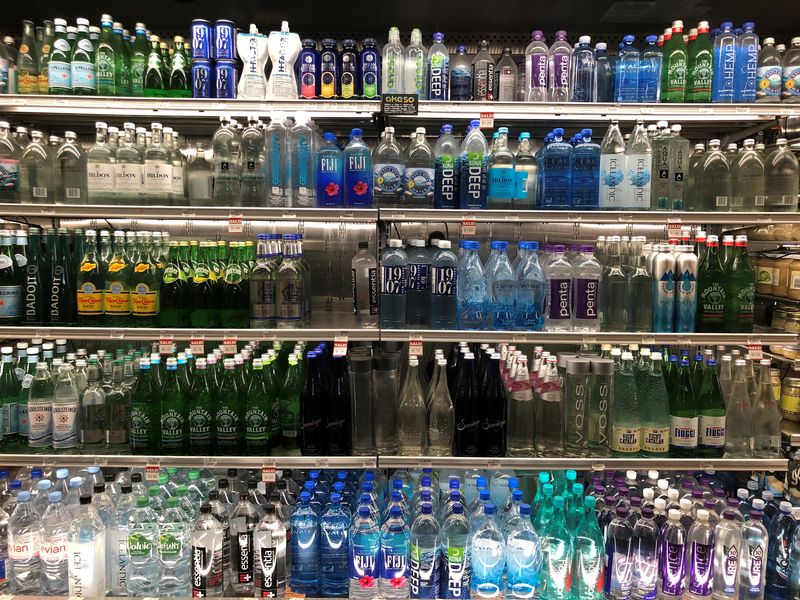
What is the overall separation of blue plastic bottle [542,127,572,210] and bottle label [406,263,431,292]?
0.69m

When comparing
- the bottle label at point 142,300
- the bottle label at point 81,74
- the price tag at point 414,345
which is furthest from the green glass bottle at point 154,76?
the price tag at point 414,345

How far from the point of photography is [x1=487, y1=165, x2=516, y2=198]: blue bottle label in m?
2.53

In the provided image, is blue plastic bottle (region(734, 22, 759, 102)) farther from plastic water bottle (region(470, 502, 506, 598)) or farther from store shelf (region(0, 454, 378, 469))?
store shelf (region(0, 454, 378, 469))

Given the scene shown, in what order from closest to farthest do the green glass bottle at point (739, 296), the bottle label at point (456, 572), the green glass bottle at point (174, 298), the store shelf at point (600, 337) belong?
1. the bottle label at point (456, 572)
2. the store shelf at point (600, 337)
3. the green glass bottle at point (739, 296)
4. the green glass bottle at point (174, 298)

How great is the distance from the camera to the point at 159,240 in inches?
106

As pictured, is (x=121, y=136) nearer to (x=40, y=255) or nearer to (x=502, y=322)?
(x=40, y=255)

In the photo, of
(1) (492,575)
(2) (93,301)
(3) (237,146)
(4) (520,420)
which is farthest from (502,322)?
(2) (93,301)

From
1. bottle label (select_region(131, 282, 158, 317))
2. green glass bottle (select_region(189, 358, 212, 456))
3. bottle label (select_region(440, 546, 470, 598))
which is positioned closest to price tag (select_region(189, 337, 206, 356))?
green glass bottle (select_region(189, 358, 212, 456))

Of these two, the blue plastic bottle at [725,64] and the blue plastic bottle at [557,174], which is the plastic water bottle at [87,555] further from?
the blue plastic bottle at [725,64]

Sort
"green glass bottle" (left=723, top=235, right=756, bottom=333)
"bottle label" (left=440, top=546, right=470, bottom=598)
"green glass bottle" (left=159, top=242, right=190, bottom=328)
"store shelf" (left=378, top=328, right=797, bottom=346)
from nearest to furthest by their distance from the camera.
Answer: "bottle label" (left=440, top=546, right=470, bottom=598), "store shelf" (left=378, top=328, right=797, bottom=346), "green glass bottle" (left=723, top=235, right=756, bottom=333), "green glass bottle" (left=159, top=242, right=190, bottom=328)

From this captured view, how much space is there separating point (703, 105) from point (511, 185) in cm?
98

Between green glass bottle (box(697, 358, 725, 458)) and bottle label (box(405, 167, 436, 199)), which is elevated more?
bottle label (box(405, 167, 436, 199))

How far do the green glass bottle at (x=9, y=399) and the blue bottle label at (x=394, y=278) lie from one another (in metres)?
1.91

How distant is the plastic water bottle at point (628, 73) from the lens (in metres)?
2.53
